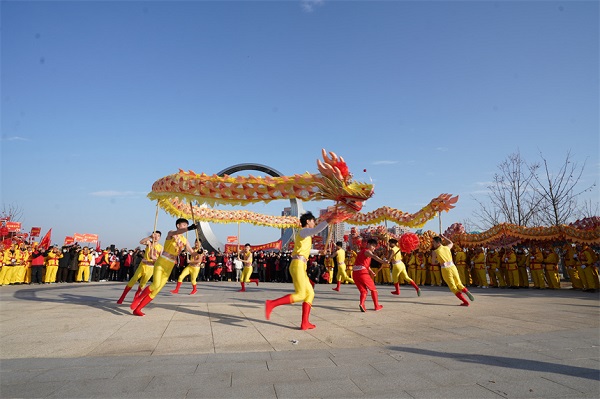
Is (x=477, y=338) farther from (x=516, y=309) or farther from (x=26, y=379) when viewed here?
(x=26, y=379)

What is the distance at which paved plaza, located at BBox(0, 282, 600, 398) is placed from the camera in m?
2.91

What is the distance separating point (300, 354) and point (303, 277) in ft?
5.72

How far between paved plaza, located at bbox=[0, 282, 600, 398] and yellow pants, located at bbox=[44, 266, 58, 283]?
10.5 metres

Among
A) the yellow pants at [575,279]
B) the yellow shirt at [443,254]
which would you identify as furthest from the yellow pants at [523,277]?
the yellow shirt at [443,254]

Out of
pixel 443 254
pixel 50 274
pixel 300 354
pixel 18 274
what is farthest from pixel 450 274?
pixel 18 274

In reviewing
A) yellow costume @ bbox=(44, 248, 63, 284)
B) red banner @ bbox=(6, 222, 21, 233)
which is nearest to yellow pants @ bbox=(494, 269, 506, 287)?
yellow costume @ bbox=(44, 248, 63, 284)

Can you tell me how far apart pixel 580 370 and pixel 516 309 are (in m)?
4.69

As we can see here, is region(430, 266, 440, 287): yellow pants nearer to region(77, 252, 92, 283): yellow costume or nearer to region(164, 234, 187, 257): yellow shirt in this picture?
region(164, 234, 187, 257): yellow shirt

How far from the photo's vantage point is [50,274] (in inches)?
631

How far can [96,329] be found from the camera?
555 centimetres

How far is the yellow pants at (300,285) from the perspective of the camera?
5520mm

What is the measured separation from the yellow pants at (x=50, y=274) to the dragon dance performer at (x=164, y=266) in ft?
40.3

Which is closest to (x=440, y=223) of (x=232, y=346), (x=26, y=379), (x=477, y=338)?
(x=477, y=338)

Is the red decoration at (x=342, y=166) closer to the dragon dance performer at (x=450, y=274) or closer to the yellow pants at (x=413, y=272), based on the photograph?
the dragon dance performer at (x=450, y=274)
